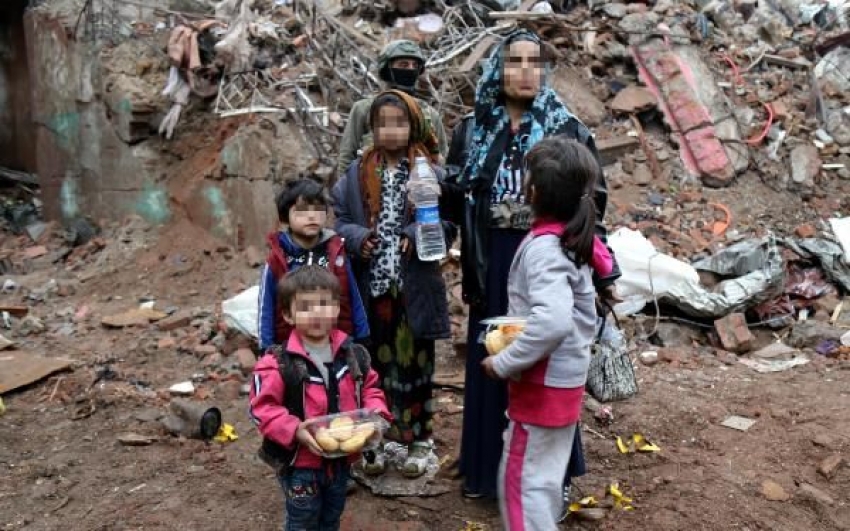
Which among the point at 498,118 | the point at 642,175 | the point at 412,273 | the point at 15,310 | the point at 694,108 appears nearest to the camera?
the point at 498,118

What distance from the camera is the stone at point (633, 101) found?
790cm

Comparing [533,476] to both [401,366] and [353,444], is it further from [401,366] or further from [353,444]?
[401,366]

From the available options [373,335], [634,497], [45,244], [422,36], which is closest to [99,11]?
[45,244]

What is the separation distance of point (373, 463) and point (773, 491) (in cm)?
181

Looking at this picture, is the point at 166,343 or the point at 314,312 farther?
the point at 166,343

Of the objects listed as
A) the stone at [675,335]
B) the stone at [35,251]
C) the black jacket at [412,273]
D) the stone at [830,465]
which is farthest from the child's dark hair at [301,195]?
the stone at [35,251]

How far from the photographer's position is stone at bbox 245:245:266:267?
6.72 meters

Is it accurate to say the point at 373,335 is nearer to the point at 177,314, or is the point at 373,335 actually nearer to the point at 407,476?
the point at 407,476

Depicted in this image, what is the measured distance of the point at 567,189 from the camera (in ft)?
8.20

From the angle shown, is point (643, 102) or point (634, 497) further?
point (643, 102)

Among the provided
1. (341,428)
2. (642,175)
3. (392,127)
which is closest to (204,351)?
(392,127)

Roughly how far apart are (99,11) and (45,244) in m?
2.49

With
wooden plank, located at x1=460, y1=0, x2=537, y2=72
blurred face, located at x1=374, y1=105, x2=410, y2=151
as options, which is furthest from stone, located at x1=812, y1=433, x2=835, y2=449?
wooden plank, located at x1=460, y1=0, x2=537, y2=72

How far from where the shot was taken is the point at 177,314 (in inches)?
247
